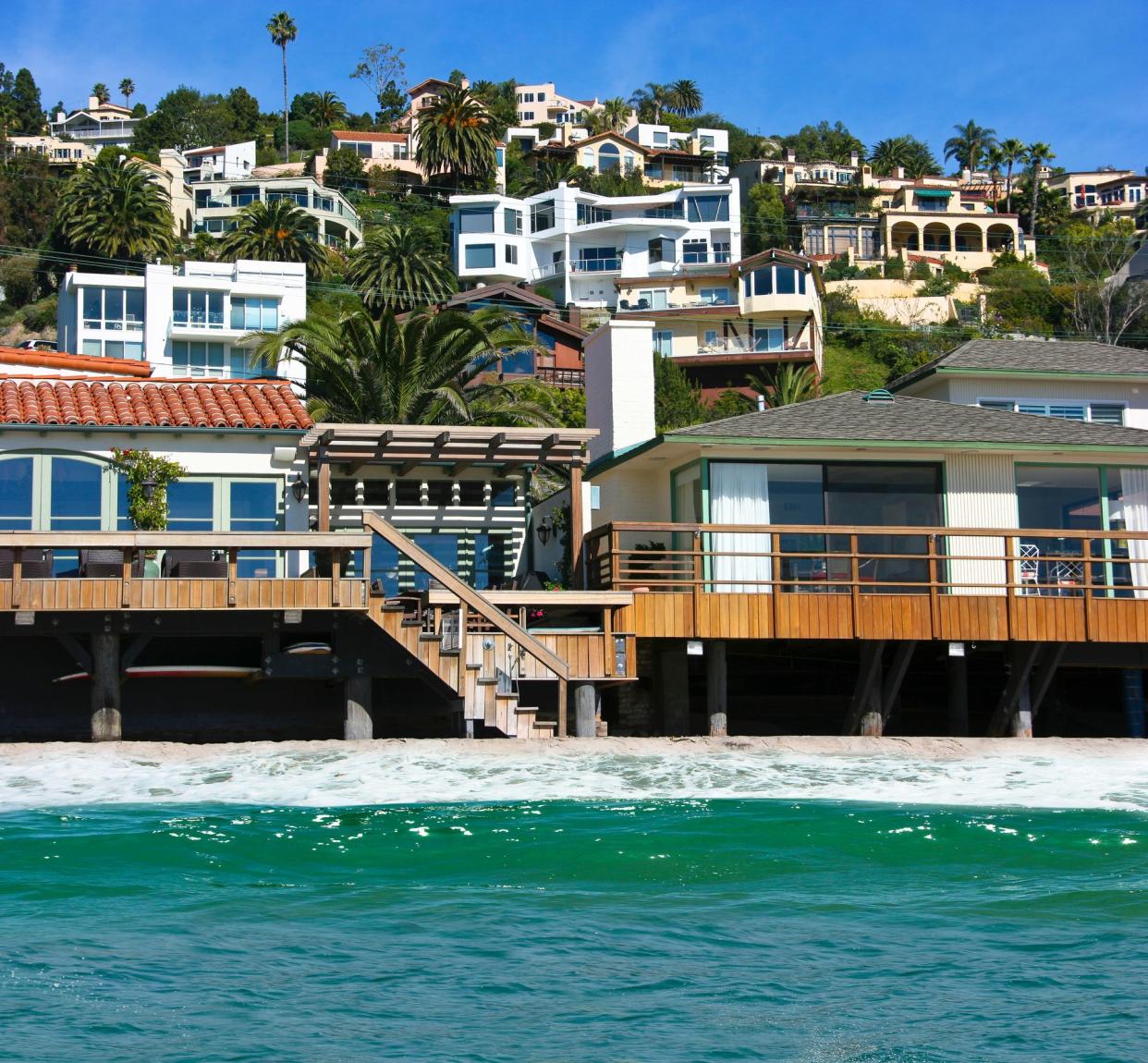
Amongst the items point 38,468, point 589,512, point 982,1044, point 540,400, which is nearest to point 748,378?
point 540,400

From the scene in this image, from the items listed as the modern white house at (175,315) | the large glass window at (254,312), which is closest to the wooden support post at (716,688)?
the modern white house at (175,315)

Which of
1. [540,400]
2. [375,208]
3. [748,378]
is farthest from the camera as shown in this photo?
[375,208]

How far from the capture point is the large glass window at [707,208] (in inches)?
3831

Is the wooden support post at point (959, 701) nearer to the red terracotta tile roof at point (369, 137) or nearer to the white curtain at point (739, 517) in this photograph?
the white curtain at point (739, 517)

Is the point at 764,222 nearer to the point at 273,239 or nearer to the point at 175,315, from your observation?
the point at 273,239

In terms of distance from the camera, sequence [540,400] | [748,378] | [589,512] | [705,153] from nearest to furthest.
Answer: [589,512] → [540,400] → [748,378] → [705,153]

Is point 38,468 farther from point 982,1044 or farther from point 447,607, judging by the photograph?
point 982,1044

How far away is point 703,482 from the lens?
24.8 m

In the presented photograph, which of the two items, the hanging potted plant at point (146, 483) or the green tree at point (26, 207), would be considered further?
the green tree at point (26, 207)

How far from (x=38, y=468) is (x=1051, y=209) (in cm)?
10939

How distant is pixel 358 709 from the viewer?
68.9ft

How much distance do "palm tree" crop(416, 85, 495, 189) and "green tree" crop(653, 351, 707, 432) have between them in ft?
161

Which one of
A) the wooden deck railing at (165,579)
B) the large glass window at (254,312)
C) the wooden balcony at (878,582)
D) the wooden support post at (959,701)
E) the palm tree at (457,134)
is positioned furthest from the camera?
the palm tree at (457,134)

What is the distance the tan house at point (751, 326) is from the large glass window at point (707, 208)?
64.5 ft
